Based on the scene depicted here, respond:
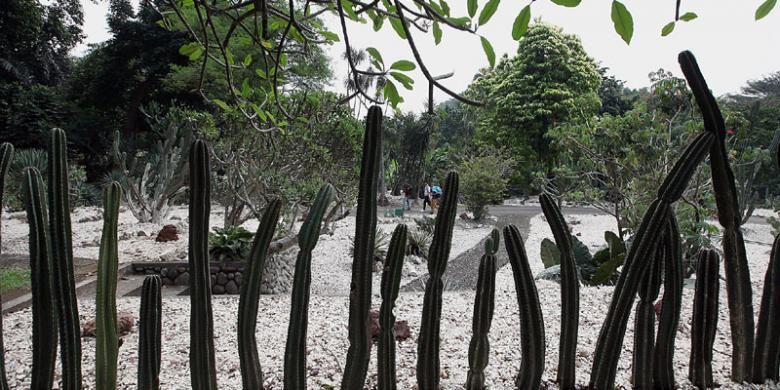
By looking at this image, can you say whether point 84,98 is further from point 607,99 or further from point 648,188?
point 607,99

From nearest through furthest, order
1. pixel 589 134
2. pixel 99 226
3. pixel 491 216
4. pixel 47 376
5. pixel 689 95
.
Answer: pixel 47 376 < pixel 689 95 < pixel 589 134 < pixel 99 226 < pixel 491 216

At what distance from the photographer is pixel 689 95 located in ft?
20.5

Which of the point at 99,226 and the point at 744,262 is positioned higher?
the point at 744,262

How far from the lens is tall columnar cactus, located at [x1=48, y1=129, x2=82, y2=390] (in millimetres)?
1396

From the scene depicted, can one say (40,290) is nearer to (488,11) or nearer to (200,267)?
(200,267)

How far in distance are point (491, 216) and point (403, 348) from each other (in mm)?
14003

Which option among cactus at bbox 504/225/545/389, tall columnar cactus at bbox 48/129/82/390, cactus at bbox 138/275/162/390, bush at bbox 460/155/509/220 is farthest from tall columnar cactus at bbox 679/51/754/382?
bush at bbox 460/155/509/220

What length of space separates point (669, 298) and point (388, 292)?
0.94 metres

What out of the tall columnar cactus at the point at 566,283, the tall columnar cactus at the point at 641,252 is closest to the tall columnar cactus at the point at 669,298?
the tall columnar cactus at the point at 641,252

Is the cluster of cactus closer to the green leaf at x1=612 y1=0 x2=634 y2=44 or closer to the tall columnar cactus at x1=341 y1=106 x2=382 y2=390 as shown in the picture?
the tall columnar cactus at x1=341 y1=106 x2=382 y2=390

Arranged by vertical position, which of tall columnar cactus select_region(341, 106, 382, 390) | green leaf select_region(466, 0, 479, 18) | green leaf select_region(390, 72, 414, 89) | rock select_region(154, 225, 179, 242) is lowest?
rock select_region(154, 225, 179, 242)

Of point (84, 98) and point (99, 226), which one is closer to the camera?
point (99, 226)

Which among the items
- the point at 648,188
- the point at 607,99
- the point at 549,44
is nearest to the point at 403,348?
the point at 648,188

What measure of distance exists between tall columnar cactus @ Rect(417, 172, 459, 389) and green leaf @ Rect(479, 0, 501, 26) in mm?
492
